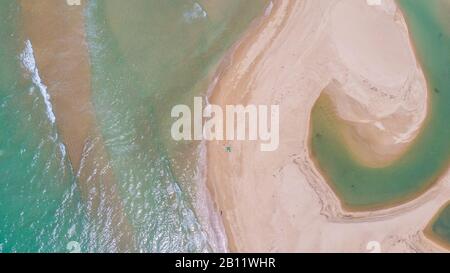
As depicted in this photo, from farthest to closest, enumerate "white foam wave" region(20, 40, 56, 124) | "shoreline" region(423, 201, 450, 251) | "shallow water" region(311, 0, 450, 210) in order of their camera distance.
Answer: "shallow water" region(311, 0, 450, 210), "shoreline" region(423, 201, 450, 251), "white foam wave" region(20, 40, 56, 124)

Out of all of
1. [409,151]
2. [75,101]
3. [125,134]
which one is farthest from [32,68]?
[409,151]

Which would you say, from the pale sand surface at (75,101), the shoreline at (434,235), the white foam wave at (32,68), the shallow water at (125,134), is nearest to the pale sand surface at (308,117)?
the shoreline at (434,235)

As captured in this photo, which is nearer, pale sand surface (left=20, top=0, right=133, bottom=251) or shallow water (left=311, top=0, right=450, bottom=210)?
pale sand surface (left=20, top=0, right=133, bottom=251)

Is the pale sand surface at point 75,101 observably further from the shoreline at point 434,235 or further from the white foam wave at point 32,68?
the shoreline at point 434,235

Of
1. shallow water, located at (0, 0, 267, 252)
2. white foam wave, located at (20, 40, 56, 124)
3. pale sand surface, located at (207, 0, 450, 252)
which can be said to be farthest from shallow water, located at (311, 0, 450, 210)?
white foam wave, located at (20, 40, 56, 124)

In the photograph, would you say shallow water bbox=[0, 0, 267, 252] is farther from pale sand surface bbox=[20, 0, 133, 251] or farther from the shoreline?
the shoreline
